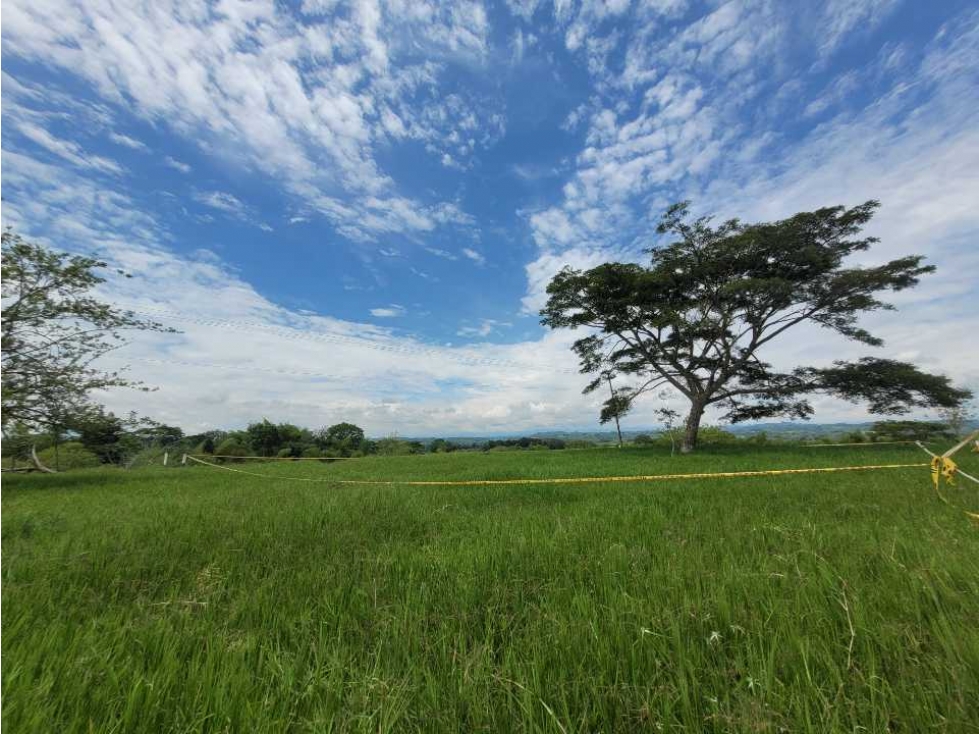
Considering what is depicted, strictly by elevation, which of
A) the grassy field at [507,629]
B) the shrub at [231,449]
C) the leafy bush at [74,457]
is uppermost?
the shrub at [231,449]

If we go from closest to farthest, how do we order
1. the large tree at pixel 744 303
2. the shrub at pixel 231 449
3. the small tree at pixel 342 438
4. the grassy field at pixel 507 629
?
the grassy field at pixel 507 629
the large tree at pixel 744 303
the shrub at pixel 231 449
the small tree at pixel 342 438

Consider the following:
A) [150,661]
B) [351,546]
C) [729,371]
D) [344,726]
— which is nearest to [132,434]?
[351,546]

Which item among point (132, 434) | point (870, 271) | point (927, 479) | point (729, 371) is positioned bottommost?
point (927, 479)

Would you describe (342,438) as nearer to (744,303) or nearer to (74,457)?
(74,457)

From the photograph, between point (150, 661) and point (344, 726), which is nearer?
point (344, 726)

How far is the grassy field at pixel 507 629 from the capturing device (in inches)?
52.0

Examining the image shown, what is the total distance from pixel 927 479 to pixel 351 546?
9751 millimetres

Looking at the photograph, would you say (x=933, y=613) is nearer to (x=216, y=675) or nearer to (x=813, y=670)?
(x=813, y=670)

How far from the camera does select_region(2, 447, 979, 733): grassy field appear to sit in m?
1.32

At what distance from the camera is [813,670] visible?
148cm

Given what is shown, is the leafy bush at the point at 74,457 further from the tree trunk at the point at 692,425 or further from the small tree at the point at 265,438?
the tree trunk at the point at 692,425

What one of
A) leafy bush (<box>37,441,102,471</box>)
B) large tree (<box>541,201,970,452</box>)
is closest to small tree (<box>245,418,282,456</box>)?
leafy bush (<box>37,441,102,471</box>)

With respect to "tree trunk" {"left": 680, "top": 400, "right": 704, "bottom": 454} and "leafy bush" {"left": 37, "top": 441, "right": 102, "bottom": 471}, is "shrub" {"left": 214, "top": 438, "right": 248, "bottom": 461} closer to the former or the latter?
"leafy bush" {"left": 37, "top": 441, "right": 102, "bottom": 471}

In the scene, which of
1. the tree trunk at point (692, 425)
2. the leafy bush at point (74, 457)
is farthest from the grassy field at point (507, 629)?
the leafy bush at point (74, 457)
